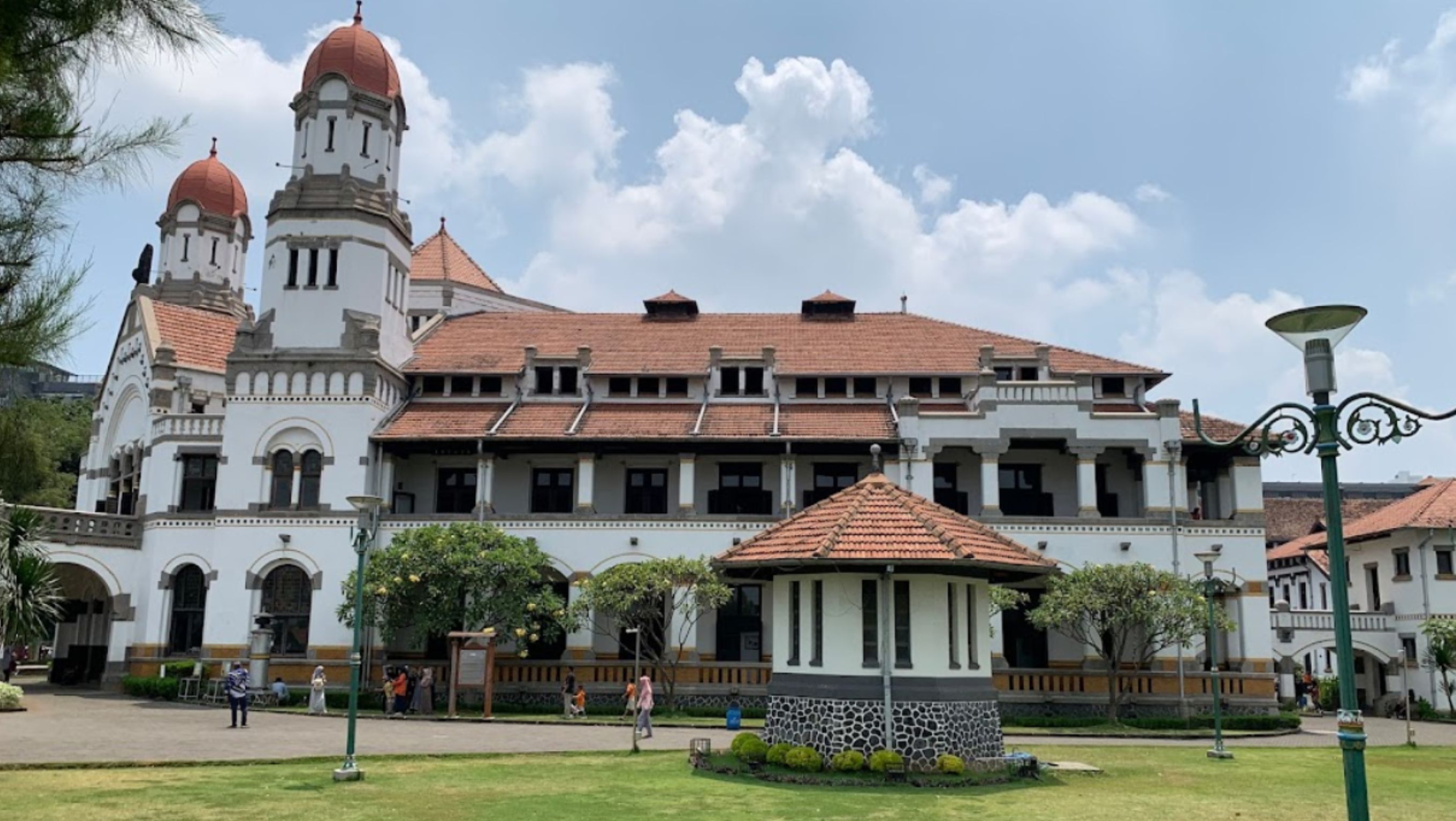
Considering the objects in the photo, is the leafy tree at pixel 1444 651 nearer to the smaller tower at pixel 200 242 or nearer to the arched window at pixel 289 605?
the arched window at pixel 289 605

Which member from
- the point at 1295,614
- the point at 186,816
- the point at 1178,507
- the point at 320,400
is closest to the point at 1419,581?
the point at 1295,614

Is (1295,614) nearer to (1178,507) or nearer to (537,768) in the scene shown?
(1178,507)

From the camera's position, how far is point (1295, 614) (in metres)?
43.0

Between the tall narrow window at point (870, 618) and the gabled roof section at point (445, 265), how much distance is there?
32.5 meters

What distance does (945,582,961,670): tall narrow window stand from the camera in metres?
19.2

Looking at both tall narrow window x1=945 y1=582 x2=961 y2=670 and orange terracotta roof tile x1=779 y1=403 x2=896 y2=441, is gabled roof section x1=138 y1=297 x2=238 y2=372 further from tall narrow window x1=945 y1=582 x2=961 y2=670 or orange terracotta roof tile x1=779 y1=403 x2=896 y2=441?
tall narrow window x1=945 y1=582 x2=961 y2=670

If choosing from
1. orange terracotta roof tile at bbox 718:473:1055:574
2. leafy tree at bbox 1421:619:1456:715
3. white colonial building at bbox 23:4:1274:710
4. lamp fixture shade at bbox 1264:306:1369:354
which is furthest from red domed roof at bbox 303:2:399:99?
leafy tree at bbox 1421:619:1456:715

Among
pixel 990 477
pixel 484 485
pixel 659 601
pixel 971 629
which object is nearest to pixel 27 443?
pixel 971 629

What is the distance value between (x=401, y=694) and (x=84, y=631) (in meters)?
18.6

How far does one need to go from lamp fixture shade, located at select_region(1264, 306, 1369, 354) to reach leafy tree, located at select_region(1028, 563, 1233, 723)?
74.8 feet

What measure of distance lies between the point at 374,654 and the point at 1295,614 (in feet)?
109

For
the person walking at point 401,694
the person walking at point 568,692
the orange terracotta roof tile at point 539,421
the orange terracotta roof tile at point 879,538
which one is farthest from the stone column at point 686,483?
the orange terracotta roof tile at point 879,538

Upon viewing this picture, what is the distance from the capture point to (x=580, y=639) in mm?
35125

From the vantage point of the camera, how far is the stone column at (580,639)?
3488 centimetres
